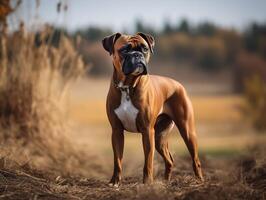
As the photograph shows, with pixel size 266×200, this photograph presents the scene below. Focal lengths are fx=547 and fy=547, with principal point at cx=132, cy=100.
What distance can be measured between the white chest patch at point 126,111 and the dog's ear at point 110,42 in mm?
566

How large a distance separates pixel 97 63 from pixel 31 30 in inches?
589

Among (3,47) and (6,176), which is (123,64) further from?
(3,47)

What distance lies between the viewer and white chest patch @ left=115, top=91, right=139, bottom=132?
5980mm

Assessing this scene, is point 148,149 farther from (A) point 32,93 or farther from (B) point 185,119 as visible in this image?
(A) point 32,93

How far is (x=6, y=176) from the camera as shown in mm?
5906

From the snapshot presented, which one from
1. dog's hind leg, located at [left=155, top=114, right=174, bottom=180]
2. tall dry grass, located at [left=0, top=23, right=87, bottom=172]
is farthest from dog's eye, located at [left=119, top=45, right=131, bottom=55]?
tall dry grass, located at [left=0, top=23, right=87, bottom=172]

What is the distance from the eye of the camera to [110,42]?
6.23 meters

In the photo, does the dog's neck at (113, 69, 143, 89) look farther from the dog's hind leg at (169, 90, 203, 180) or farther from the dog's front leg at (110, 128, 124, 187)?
the dog's hind leg at (169, 90, 203, 180)

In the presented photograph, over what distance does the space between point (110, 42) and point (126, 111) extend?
84 cm

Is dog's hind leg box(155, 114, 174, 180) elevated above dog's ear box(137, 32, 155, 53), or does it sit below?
below

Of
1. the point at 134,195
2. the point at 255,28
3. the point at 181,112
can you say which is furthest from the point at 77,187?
Result: the point at 255,28

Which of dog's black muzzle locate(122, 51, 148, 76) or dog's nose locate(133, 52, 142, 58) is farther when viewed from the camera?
dog's nose locate(133, 52, 142, 58)

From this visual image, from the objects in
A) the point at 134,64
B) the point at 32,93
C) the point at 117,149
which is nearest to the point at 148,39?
the point at 134,64

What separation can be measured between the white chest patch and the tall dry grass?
385 cm
